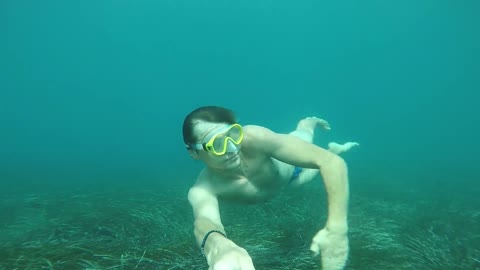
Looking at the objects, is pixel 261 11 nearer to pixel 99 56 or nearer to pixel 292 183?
pixel 99 56

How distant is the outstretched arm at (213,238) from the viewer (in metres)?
2.08

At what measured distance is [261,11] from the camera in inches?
4953

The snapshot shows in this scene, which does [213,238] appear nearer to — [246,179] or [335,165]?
[335,165]

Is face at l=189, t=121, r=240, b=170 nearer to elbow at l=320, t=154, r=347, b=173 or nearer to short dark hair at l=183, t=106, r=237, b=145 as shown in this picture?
short dark hair at l=183, t=106, r=237, b=145

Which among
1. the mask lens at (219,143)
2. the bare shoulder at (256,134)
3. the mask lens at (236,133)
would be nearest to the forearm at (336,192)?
the bare shoulder at (256,134)

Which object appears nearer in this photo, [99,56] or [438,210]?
[438,210]

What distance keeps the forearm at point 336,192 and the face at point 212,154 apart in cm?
106

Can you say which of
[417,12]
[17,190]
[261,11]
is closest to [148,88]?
[261,11]

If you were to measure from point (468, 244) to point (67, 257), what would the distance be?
18.3ft

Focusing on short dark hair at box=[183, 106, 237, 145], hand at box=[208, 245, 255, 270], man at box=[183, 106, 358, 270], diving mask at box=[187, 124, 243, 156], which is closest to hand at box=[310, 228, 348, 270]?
man at box=[183, 106, 358, 270]

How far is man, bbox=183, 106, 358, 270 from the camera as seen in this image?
2.92 meters

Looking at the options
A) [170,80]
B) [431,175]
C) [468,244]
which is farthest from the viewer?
[170,80]

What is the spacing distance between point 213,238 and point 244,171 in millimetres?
1804

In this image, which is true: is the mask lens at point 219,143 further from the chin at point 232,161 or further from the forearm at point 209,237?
the forearm at point 209,237
